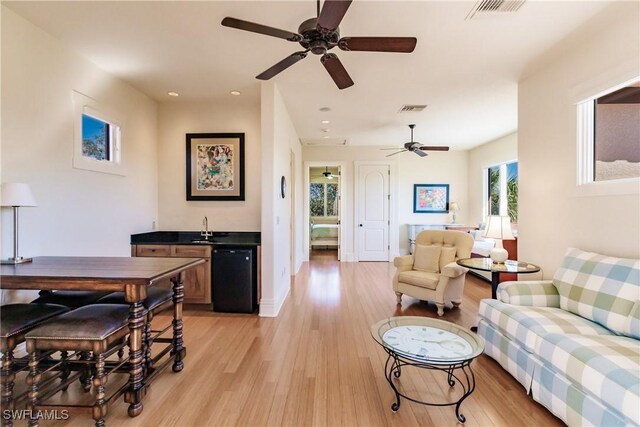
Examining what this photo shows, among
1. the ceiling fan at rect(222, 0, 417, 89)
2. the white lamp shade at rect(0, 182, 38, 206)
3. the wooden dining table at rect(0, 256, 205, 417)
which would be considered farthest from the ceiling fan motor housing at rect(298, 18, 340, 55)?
the white lamp shade at rect(0, 182, 38, 206)

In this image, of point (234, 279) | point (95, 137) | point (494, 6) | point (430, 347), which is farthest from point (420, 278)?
point (95, 137)

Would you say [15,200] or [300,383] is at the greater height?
[15,200]

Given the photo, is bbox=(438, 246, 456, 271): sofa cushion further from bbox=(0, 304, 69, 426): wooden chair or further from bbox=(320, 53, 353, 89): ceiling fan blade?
bbox=(0, 304, 69, 426): wooden chair

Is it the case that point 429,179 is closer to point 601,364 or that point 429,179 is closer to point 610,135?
point 610,135

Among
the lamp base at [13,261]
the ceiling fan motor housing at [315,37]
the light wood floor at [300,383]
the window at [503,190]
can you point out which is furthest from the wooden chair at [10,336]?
the window at [503,190]

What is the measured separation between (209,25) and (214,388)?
2804 millimetres

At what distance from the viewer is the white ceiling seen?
2.26 metres

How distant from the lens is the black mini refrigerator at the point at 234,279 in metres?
3.56

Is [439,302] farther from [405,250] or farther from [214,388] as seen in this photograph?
[405,250]

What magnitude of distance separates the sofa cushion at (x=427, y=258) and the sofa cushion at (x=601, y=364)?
2.08m

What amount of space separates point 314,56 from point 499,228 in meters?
2.62

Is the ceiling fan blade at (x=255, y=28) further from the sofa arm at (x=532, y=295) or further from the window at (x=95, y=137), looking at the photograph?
the sofa arm at (x=532, y=295)

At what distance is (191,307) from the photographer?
382cm

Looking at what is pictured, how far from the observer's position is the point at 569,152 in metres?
2.82
